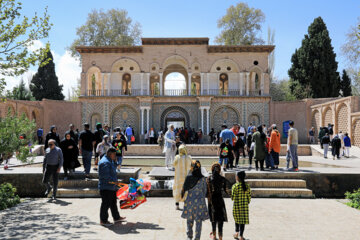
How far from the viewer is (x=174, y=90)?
2806 centimetres

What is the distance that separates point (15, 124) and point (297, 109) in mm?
25125

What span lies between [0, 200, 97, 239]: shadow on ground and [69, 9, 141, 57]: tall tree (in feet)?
101

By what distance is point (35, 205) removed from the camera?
725cm

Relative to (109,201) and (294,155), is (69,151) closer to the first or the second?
(109,201)

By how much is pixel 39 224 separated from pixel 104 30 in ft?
107

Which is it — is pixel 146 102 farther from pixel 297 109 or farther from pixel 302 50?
pixel 302 50

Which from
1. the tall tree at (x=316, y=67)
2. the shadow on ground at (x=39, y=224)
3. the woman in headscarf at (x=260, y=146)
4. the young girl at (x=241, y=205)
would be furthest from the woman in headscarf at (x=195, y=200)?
the tall tree at (x=316, y=67)

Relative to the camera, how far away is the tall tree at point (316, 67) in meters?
32.5

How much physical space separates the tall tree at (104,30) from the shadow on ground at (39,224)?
30.9 meters

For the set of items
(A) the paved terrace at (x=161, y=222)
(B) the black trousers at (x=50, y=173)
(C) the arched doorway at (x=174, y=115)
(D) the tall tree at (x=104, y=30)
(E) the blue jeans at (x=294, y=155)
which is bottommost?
(A) the paved terrace at (x=161, y=222)

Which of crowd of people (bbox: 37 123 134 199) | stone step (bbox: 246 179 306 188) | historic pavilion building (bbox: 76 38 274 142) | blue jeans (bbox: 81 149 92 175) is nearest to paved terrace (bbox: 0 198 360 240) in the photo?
crowd of people (bbox: 37 123 134 199)

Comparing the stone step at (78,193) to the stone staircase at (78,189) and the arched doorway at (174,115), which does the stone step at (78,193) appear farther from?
the arched doorway at (174,115)

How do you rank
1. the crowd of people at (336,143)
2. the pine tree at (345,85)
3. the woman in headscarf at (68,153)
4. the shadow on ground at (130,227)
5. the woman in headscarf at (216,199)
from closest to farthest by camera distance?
the woman in headscarf at (216,199) < the shadow on ground at (130,227) < the woman in headscarf at (68,153) < the crowd of people at (336,143) < the pine tree at (345,85)

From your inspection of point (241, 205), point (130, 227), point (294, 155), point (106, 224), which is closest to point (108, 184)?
point (106, 224)
